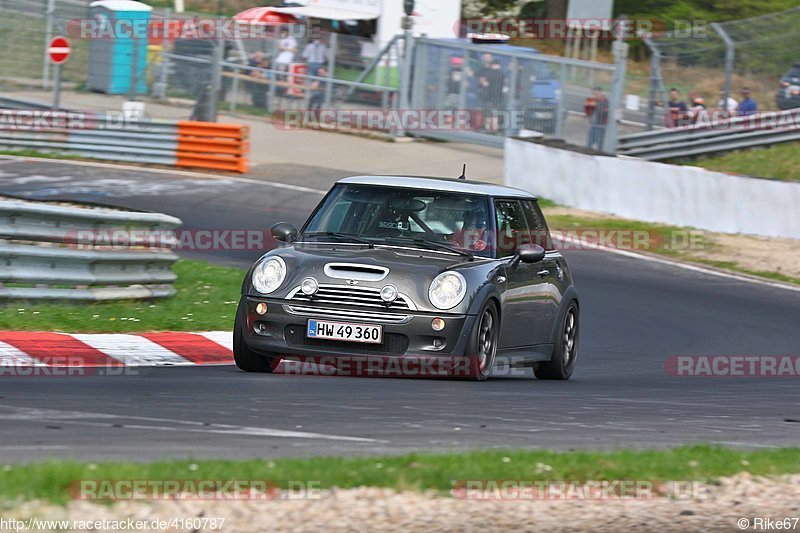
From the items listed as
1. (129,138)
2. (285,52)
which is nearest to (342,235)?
(129,138)

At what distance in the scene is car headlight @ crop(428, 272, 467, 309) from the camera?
8.52 m

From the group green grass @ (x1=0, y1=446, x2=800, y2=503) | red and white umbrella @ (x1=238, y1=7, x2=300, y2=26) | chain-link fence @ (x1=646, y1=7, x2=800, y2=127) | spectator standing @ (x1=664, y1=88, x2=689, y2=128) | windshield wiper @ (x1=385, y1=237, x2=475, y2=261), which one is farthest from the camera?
red and white umbrella @ (x1=238, y1=7, x2=300, y2=26)

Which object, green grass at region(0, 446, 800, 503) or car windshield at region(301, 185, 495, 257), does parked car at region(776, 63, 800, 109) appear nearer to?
car windshield at region(301, 185, 495, 257)

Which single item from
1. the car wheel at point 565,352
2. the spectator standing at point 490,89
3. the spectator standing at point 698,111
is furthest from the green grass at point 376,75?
the car wheel at point 565,352

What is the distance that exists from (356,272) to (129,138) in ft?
57.4

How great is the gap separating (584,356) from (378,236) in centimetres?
366

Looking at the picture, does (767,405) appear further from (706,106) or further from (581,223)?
(706,106)

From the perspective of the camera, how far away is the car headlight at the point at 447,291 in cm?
852

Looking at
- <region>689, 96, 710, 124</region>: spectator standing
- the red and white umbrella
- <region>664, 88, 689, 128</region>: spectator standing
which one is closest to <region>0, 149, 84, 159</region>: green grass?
<region>664, 88, 689, 128</region>: spectator standing

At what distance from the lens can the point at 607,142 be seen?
26359 mm

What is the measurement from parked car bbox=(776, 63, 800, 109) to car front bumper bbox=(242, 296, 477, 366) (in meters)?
18.0

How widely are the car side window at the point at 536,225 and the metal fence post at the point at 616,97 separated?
1603cm

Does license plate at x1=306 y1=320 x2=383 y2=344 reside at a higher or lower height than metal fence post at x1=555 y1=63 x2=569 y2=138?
lower
